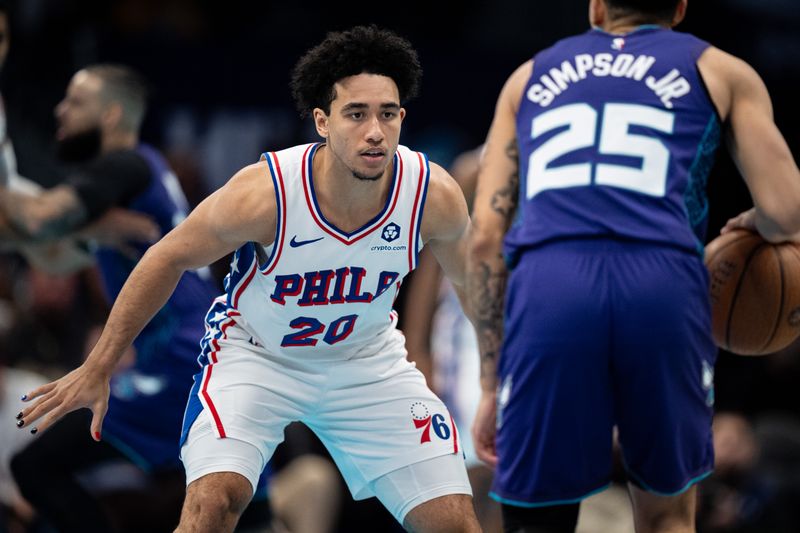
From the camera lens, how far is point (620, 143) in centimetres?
381

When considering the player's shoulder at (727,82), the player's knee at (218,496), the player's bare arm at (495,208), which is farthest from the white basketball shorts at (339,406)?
the player's shoulder at (727,82)

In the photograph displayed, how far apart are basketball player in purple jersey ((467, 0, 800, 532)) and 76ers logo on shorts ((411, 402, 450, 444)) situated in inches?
27.3

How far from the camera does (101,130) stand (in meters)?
6.66

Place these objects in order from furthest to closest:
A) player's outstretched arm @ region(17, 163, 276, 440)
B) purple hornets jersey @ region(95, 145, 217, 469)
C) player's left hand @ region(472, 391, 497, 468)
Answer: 1. purple hornets jersey @ region(95, 145, 217, 469)
2. player's outstretched arm @ region(17, 163, 276, 440)
3. player's left hand @ region(472, 391, 497, 468)

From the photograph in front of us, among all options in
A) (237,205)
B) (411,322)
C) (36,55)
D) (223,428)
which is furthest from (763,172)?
(36,55)

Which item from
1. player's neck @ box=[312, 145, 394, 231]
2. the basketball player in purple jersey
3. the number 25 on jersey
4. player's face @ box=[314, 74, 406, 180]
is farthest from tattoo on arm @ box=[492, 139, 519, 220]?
player's neck @ box=[312, 145, 394, 231]

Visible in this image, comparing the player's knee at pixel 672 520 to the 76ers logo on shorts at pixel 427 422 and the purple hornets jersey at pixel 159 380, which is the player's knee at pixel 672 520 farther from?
the purple hornets jersey at pixel 159 380

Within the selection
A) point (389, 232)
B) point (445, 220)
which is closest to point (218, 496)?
point (389, 232)

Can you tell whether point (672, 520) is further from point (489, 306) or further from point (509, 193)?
point (509, 193)

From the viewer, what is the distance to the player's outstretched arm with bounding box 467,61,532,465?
4082 millimetres

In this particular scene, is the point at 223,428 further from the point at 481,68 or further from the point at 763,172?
the point at 481,68

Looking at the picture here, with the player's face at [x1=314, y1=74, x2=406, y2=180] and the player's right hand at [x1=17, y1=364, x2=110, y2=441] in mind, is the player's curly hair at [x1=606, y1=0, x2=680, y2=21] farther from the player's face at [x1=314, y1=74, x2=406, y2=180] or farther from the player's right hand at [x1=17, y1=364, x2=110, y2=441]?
the player's right hand at [x1=17, y1=364, x2=110, y2=441]

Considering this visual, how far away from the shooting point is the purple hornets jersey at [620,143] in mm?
3789

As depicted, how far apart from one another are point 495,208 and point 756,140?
2.80 feet
